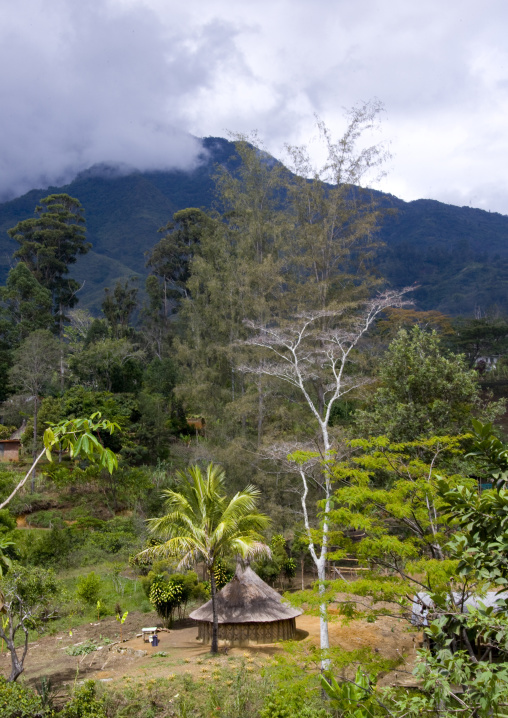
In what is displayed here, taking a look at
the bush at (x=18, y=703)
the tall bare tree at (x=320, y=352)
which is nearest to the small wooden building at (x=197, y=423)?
the tall bare tree at (x=320, y=352)

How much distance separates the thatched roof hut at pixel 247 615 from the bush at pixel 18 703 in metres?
5.08

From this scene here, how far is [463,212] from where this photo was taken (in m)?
127

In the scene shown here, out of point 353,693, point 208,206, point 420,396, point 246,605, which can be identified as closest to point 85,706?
point 246,605

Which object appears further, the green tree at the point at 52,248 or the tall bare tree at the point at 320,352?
the green tree at the point at 52,248

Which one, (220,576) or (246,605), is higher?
(246,605)

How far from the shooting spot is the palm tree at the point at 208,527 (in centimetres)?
1202

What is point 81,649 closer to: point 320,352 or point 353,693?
point 320,352

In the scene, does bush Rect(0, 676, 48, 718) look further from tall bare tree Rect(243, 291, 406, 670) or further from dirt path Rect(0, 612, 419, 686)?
tall bare tree Rect(243, 291, 406, 670)

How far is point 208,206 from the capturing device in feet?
396

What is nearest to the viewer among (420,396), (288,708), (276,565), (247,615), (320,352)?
(288,708)

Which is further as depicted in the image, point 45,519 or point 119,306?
point 119,306

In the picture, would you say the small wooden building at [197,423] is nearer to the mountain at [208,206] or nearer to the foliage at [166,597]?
the foliage at [166,597]

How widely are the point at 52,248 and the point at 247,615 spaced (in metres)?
34.6

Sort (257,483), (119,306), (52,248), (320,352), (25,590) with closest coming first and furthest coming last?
(25,590) → (320,352) → (257,483) → (119,306) → (52,248)
